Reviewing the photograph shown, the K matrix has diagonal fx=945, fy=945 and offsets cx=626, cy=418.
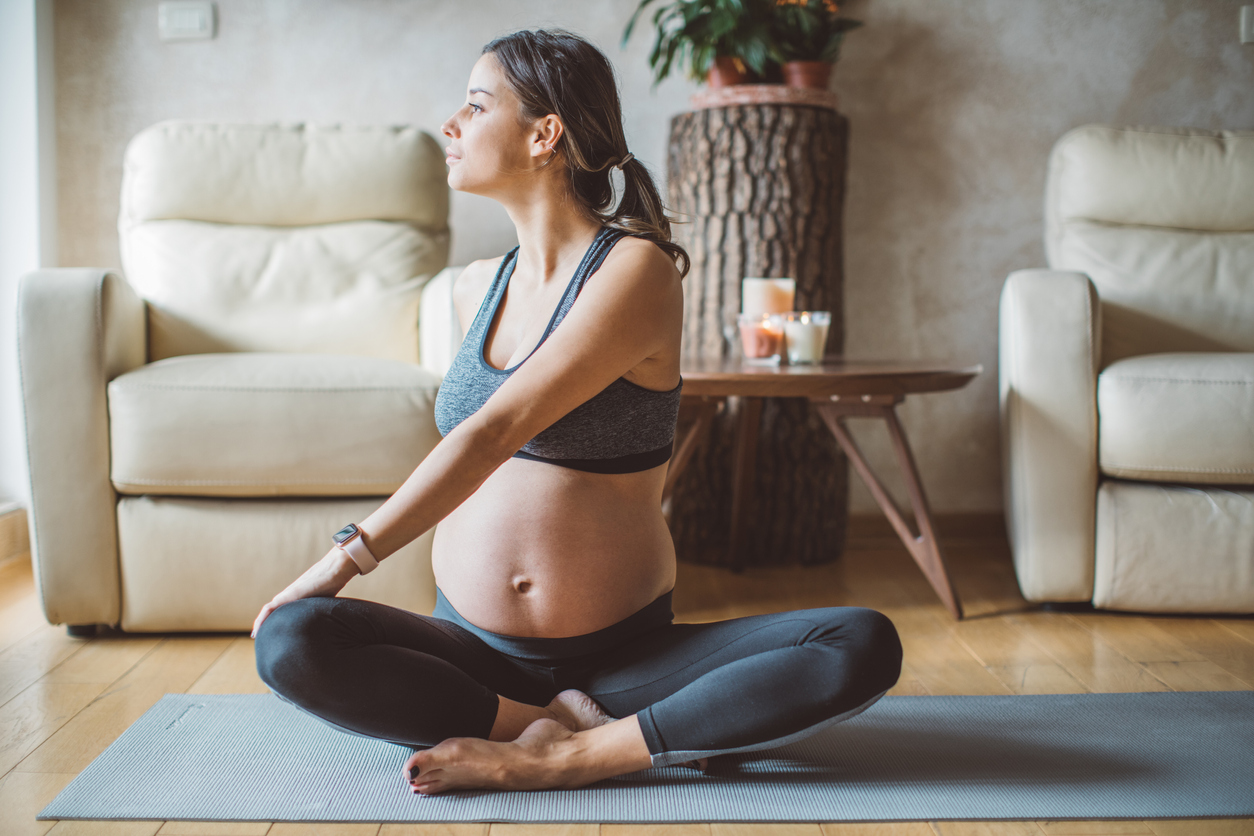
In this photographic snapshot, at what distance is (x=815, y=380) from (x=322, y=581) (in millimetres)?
928

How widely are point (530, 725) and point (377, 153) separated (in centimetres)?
155

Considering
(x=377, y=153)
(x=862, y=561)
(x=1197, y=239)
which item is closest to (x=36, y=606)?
(x=377, y=153)

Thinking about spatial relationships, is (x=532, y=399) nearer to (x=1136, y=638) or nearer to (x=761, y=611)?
(x=761, y=611)

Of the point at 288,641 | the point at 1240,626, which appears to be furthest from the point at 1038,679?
the point at 288,641

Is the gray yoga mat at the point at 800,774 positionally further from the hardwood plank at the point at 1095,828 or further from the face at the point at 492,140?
the face at the point at 492,140

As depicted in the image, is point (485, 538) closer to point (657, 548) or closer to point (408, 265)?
point (657, 548)

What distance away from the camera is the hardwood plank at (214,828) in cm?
96

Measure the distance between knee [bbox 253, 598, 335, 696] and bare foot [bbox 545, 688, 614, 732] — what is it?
28cm

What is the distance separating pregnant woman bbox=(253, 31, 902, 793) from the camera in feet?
3.21

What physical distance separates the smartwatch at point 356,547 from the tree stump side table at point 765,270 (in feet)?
4.17

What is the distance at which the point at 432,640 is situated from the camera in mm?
1063

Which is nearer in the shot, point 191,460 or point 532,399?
point 532,399

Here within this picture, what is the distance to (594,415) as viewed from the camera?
3.47ft

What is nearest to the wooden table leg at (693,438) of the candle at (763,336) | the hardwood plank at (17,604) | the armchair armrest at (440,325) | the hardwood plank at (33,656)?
the candle at (763,336)
